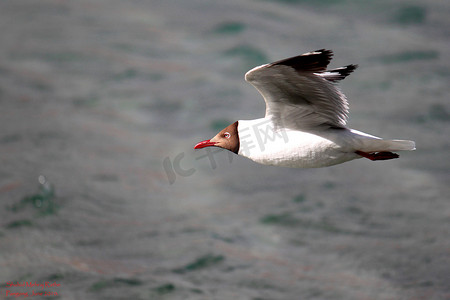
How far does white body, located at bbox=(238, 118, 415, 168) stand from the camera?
21.4ft

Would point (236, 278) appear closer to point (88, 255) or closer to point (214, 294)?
point (214, 294)

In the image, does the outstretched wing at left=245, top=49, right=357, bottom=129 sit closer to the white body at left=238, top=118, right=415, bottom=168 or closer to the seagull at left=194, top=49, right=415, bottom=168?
the seagull at left=194, top=49, right=415, bottom=168

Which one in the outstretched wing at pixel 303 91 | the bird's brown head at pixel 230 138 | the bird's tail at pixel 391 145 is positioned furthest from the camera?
the bird's brown head at pixel 230 138

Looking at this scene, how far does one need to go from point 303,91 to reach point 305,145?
0.58m

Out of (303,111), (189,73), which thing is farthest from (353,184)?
(303,111)

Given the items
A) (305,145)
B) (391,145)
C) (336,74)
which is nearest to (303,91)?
(336,74)

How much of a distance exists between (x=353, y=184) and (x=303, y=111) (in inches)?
1060

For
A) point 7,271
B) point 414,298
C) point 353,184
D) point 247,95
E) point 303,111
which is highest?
point 247,95

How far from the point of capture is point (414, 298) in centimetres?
2872

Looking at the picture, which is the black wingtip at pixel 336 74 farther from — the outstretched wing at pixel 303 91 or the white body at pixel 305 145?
the white body at pixel 305 145

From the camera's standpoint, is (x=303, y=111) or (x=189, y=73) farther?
(x=189, y=73)

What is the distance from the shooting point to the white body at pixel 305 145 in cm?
652

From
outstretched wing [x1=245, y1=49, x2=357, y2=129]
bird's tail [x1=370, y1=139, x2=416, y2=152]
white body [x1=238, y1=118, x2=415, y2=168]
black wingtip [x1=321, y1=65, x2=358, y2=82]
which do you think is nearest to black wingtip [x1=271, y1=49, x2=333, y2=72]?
outstretched wing [x1=245, y1=49, x2=357, y2=129]

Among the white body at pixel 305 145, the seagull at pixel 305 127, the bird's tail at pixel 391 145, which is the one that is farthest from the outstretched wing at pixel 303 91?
the bird's tail at pixel 391 145
